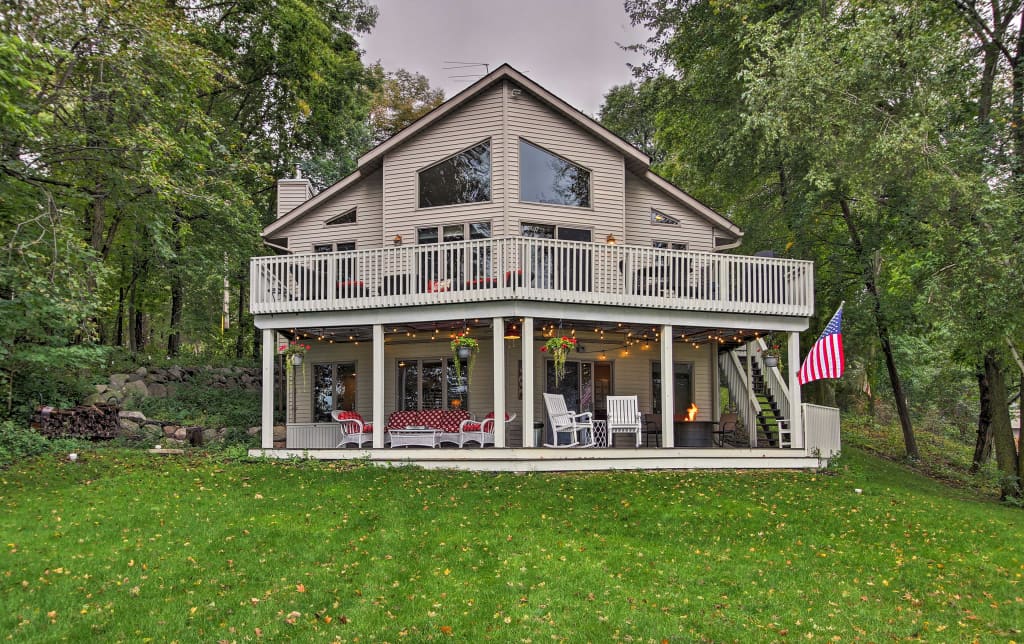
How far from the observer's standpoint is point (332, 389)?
17281mm

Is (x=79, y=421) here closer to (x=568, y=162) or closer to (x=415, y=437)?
(x=415, y=437)

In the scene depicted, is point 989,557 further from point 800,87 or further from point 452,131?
point 452,131

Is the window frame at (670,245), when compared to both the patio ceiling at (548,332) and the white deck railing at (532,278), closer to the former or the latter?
the patio ceiling at (548,332)

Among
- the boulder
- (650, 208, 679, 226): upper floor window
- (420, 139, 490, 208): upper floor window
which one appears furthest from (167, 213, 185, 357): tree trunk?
(650, 208, 679, 226): upper floor window

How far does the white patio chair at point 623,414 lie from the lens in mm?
13805

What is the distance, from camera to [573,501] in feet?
34.5

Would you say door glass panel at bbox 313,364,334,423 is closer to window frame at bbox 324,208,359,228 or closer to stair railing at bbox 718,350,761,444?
window frame at bbox 324,208,359,228

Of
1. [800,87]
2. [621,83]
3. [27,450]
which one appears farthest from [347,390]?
[621,83]

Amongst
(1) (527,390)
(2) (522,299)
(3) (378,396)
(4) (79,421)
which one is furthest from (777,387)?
(4) (79,421)

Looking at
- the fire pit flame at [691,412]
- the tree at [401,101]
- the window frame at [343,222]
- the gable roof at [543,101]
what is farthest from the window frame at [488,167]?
the tree at [401,101]

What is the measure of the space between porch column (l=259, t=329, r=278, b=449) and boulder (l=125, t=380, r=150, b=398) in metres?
5.69

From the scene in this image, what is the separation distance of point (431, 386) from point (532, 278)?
484 cm

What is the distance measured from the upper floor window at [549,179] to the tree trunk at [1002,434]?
969 cm

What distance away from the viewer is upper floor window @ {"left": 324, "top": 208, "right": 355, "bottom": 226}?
17.1 m
